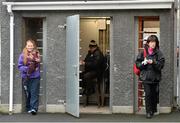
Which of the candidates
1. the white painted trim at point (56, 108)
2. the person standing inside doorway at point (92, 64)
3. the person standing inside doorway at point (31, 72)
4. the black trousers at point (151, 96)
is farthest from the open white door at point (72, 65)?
the black trousers at point (151, 96)

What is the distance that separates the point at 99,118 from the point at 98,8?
2.55 m

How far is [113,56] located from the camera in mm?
12461

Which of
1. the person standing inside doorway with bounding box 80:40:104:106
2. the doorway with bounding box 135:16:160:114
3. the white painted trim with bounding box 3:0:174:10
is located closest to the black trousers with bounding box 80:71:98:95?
the person standing inside doorway with bounding box 80:40:104:106

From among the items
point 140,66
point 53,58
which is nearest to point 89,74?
point 53,58

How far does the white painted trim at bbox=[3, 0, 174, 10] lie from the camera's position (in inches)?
476

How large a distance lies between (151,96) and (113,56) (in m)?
1.39

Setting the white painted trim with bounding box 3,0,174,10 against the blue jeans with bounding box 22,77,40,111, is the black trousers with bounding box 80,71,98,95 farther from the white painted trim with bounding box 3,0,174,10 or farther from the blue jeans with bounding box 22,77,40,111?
the white painted trim with bounding box 3,0,174,10

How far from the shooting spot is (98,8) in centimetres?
1230

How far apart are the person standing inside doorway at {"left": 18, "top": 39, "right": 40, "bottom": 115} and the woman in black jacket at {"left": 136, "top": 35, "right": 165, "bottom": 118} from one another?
7.90 ft

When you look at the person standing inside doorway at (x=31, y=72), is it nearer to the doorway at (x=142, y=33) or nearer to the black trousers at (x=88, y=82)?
the black trousers at (x=88, y=82)

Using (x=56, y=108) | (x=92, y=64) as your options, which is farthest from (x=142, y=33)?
(x=56, y=108)

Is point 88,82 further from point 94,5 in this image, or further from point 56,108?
point 94,5

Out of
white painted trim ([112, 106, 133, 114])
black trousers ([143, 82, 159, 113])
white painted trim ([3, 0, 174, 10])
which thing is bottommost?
white painted trim ([112, 106, 133, 114])

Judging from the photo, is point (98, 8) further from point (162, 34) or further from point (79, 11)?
point (162, 34)
